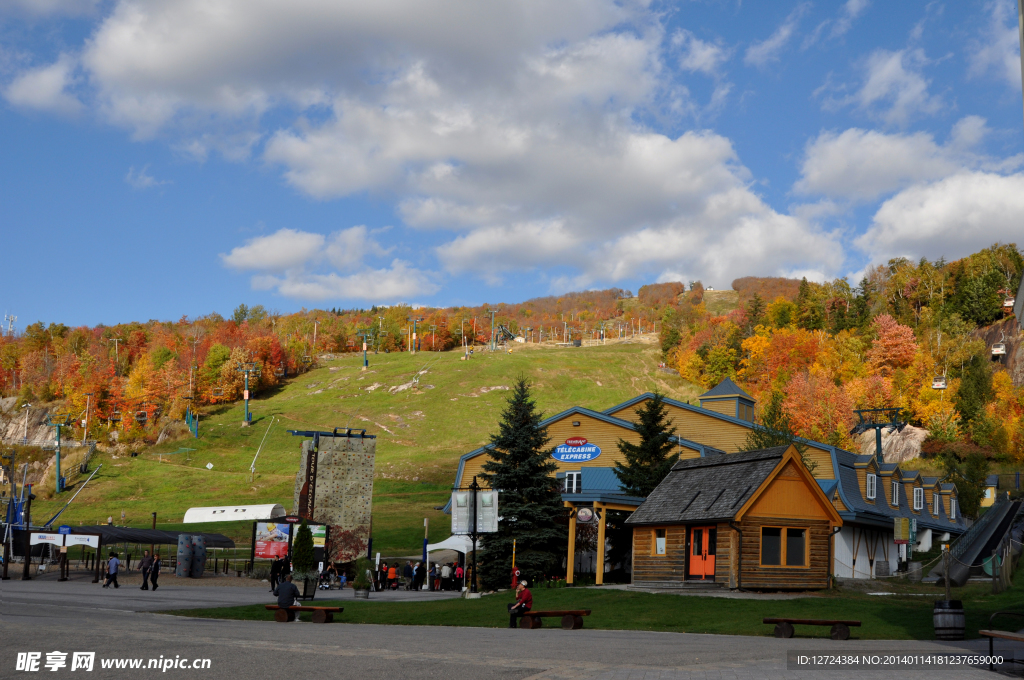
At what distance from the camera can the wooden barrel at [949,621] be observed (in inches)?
664

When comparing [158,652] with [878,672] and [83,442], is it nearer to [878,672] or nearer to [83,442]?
[878,672]

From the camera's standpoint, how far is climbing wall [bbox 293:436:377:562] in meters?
43.3

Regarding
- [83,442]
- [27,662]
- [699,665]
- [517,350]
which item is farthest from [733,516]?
[517,350]

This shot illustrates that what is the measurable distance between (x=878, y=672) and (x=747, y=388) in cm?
11925

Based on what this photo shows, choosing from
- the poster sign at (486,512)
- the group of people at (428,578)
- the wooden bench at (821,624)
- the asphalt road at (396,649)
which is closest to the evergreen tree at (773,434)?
the poster sign at (486,512)

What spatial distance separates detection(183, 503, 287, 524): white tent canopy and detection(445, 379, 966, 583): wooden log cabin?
10.9 meters

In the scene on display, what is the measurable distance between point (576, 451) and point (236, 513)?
20340mm

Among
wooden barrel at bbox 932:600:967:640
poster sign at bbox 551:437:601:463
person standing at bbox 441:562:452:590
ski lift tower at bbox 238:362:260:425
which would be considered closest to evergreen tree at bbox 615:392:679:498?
poster sign at bbox 551:437:601:463

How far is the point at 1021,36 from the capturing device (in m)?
12.4

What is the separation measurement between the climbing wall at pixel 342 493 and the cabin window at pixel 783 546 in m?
21.0

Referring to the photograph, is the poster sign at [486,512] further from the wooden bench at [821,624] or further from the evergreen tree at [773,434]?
the wooden bench at [821,624]

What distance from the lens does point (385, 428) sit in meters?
116

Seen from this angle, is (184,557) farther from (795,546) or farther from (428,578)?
(795,546)

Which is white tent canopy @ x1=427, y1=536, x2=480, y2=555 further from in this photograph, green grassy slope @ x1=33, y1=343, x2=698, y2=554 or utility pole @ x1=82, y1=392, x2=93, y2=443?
utility pole @ x1=82, y1=392, x2=93, y2=443
